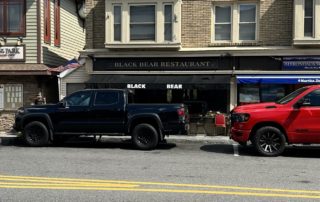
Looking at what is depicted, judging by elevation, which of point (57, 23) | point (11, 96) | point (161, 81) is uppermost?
point (57, 23)

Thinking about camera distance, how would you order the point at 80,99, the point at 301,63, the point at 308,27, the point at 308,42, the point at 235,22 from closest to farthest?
1. the point at 80,99
2. the point at 308,42
3. the point at 308,27
4. the point at 301,63
5. the point at 235,22

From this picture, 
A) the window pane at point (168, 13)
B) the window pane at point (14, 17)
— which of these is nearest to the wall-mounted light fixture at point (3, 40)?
the window pane at point (14, 17)

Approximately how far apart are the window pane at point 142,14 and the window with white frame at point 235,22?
2391 millimetres

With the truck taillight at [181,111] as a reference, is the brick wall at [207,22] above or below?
above

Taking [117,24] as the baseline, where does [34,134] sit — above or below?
below

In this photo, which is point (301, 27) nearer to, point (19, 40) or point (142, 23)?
point (142, 23)

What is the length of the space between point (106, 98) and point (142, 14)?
222 inches

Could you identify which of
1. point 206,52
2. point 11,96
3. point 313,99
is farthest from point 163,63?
point 313,99

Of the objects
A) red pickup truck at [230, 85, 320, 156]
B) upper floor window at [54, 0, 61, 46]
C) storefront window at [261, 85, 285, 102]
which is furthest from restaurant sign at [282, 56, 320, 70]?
upper floor window at [54, 0, 61, 46]

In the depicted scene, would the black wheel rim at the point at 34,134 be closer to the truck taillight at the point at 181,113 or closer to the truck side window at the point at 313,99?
the truck taillight at the point at 181,113

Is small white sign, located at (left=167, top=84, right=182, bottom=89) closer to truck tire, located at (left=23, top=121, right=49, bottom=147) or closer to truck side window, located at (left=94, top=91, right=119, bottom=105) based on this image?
truck side window, located at (left=94, top=91, right=119, bottom=105)

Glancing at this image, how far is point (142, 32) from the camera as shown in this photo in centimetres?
1881

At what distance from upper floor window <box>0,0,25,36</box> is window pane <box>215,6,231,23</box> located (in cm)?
756

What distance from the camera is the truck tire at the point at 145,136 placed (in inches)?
547
